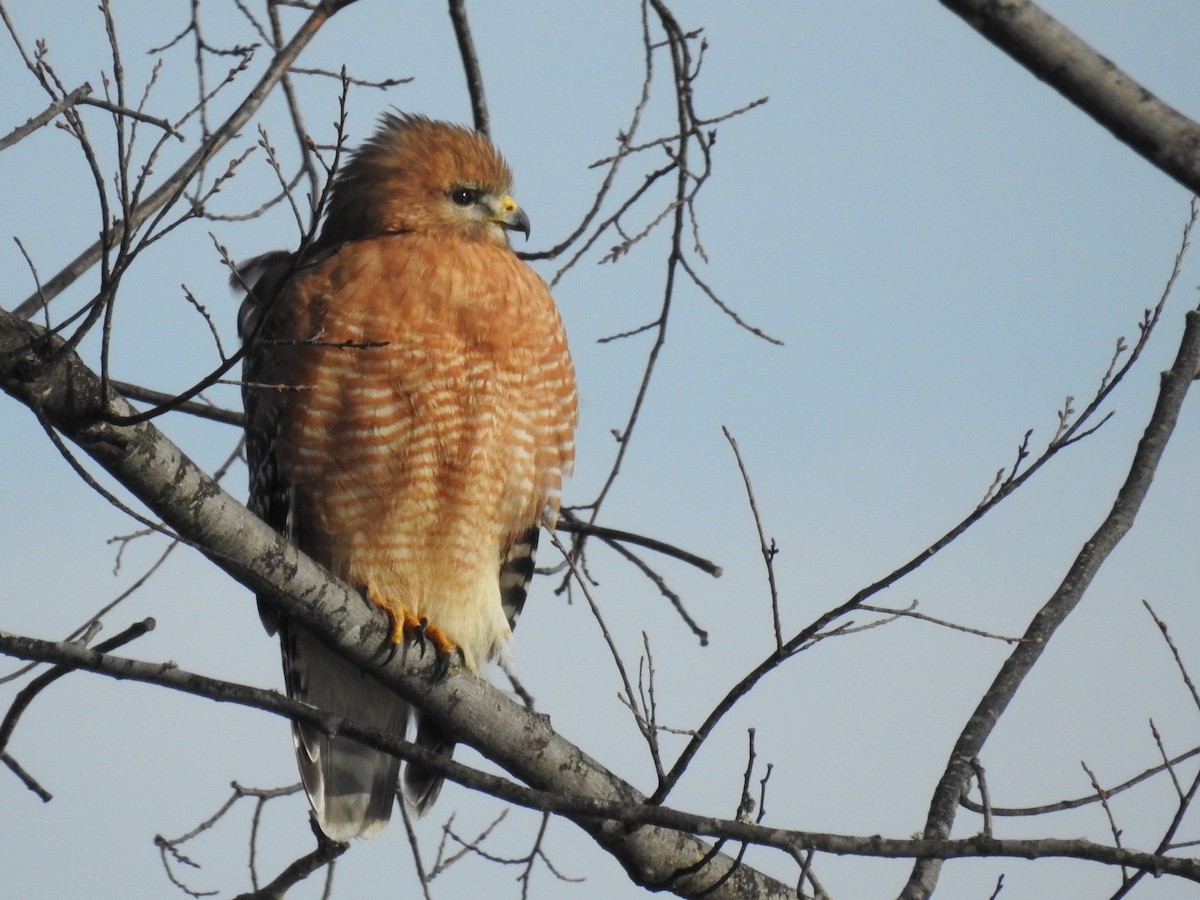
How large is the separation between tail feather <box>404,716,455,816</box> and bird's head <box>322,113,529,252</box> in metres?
1.87

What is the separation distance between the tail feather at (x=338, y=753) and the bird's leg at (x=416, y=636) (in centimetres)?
87

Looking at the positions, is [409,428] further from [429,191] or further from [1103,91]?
[1103,91]

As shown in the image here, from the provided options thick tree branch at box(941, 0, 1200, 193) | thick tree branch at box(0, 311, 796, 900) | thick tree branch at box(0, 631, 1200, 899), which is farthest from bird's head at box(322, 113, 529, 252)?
thick tree branch at box(941, 0, 1200, 193)

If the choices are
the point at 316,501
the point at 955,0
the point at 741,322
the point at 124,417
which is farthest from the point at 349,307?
the point at 955,0

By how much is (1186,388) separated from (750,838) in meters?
2.47

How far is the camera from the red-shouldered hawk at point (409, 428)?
16.3ft

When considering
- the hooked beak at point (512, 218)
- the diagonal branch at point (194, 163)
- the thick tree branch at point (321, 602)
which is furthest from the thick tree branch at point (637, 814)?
the hooked beak at point (512, 218)

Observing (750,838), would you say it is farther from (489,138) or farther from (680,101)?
(489,138)

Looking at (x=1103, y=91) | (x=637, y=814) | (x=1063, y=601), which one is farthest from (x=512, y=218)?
(x=1103, y=91)

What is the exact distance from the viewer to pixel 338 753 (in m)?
5.54

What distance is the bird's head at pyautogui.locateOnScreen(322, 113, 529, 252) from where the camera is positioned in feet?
18.6

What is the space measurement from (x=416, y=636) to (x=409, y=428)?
79cm

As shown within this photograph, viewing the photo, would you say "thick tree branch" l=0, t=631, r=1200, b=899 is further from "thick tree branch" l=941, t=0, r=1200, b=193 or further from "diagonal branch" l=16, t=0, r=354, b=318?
"thick tree branch" l=941, t=0, r=1200, b=193

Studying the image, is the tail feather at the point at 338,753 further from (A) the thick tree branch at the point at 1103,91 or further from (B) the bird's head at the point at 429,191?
(A) the thick tree branch at the point at 1103,91
